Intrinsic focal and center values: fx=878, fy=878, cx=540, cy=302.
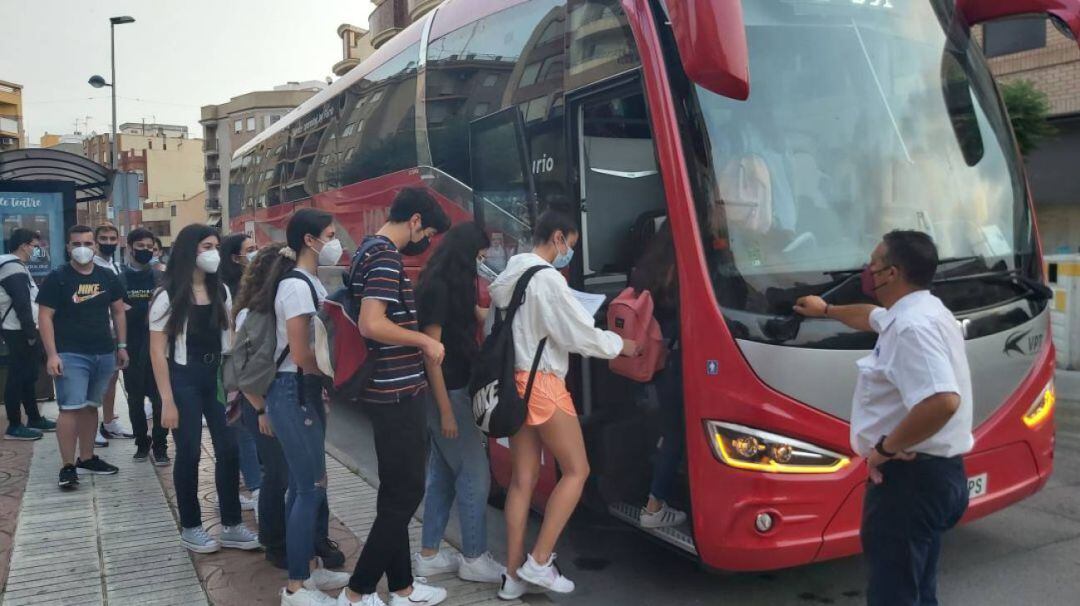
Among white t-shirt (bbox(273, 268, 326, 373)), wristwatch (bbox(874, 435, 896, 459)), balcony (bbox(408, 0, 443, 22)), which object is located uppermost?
balcony (bbox(408, 0, 443, 22))

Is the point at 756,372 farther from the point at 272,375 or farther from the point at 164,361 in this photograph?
the point at 164,361

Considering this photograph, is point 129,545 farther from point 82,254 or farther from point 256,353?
point 82,254

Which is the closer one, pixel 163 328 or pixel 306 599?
pixel 306 599

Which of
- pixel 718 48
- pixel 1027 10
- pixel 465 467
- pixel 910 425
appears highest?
pixel 1027 10

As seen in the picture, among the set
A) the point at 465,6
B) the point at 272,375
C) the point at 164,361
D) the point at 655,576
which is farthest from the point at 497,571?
the point at 465,6

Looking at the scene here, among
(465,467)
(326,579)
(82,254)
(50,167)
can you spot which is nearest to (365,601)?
(326,579)

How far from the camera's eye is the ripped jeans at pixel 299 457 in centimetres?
395

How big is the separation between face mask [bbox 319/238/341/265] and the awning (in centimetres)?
758

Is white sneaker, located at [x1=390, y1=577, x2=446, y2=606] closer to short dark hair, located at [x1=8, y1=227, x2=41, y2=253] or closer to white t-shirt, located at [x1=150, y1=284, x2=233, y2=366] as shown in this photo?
white t-shirt, located at [x1=150, y1=284, x2=233, y2=366]

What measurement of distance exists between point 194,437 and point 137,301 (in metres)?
2.69

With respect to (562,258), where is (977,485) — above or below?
below

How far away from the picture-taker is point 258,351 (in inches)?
159

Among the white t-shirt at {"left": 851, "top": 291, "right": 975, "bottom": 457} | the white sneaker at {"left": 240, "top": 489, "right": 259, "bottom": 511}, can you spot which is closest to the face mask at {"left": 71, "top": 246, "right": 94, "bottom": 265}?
the white sneaker at {"left": 240, "top": 489, "right": 259, "bottom": 511}

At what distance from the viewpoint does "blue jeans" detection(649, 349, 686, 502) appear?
13.4 feet
